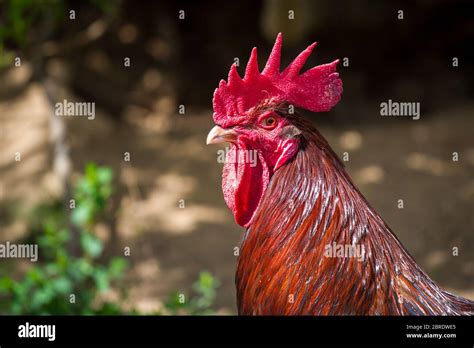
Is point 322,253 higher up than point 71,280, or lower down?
higher up

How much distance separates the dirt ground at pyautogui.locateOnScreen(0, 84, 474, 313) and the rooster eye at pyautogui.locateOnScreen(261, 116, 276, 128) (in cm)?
326

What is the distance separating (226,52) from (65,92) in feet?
7.16

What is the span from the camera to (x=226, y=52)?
8695mm

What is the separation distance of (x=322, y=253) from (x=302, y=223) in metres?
0.13

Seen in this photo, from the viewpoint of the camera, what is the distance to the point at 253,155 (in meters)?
2.65

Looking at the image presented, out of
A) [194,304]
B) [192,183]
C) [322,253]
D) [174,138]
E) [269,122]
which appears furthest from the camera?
[174,138]

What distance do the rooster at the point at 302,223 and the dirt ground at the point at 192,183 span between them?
123 inches

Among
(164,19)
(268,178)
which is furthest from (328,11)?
(268,178)

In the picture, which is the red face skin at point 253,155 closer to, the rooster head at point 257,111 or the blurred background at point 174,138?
the rooster head at point 257,111

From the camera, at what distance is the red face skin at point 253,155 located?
257 centimetres

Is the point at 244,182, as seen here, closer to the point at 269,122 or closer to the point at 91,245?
the point at 269,122

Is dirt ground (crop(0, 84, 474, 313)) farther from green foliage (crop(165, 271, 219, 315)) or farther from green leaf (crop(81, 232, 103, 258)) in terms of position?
green leaf (crop(81, 232, 103, 258))

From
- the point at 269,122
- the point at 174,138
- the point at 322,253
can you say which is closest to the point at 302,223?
the point at 322,253

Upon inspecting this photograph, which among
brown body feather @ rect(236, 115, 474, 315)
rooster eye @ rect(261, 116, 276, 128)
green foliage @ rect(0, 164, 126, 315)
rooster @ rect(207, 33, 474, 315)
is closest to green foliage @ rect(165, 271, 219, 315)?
green foliage @ rect(0, 164, 126, 315)
